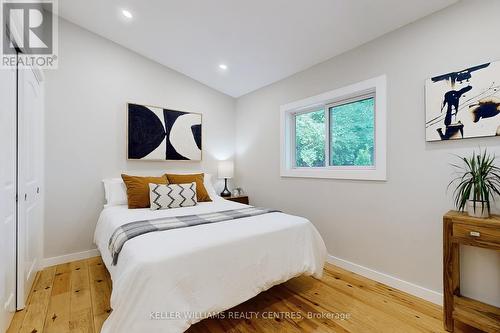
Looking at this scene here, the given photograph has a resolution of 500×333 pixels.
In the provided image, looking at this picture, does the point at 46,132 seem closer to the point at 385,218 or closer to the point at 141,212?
the point at 141,212

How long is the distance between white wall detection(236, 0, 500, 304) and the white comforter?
25.1 inches

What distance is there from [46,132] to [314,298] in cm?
331

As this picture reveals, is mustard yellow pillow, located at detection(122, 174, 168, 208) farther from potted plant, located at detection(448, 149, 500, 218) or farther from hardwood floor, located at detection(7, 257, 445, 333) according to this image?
potted plant, located at detection(448, 149, 500, 218)

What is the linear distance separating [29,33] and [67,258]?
7.91 feet

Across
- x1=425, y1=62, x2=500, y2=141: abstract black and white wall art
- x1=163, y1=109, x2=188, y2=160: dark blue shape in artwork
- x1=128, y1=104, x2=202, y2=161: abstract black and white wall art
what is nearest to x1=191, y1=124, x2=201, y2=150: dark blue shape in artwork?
x1=128, y1=104, x2=202, y2=161: abstract black and white wall art

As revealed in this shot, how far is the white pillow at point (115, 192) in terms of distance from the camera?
2.87 metres

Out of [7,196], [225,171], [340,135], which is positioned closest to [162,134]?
[225,171]

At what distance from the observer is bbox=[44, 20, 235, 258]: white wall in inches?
109

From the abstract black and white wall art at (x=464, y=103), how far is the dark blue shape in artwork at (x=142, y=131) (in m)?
3.16

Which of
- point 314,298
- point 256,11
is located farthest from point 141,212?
point 256,11

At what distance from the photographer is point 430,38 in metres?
1.99

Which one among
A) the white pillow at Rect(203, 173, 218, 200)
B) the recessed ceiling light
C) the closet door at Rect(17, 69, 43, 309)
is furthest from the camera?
the white pillow at Rect(203, 173, 218, 200)

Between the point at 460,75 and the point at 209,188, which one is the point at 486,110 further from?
the point at 209,188

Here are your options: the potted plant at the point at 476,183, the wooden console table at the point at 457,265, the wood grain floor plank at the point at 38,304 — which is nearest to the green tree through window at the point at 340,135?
the potted plant at the point at 476,183
